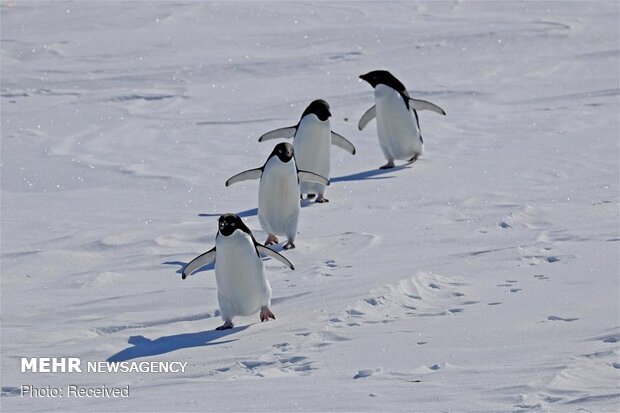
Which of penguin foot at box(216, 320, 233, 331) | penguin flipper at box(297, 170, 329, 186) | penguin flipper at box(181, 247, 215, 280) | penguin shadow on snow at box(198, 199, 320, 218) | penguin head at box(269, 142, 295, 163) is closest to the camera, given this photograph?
penguin foot at box(216, 320, 233, 331)

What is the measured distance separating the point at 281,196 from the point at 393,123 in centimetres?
286

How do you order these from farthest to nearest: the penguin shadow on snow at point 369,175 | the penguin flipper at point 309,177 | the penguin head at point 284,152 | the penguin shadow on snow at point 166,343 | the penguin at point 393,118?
the penguin at point 393,118 → the penguin shadow on snow at point 369,175 → the penguin flipper at point 309,177 → the penguin head at point 284,152 → the penguin shadow on snow at point 166,343

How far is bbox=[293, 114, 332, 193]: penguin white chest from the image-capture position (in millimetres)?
7844

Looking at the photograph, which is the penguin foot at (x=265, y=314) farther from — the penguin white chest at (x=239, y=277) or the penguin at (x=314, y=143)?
the penguin at (x=314, y=143)

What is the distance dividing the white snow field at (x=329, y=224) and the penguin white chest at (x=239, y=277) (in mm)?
101

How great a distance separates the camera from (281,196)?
662 cm

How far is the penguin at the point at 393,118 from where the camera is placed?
926 cm

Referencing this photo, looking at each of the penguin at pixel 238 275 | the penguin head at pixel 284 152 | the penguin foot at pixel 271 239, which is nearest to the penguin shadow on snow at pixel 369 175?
the penguin foot at pixel 271 239

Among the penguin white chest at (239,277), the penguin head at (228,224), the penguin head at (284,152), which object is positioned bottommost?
the penguin white chest at (239,277)

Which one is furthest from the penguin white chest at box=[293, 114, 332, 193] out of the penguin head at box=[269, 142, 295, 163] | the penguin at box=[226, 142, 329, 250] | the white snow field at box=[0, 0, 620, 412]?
the penguin head at box=[269, 142, 295, 163]

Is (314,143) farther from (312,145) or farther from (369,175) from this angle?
(369,175)

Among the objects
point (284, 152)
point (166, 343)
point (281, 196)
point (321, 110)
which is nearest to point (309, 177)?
point (281, 196)

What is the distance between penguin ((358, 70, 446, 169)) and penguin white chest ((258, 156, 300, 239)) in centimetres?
277

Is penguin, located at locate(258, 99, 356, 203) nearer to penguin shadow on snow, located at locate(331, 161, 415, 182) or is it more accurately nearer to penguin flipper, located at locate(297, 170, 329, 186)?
penguin flipper, located at locate(297, 170, 329, 186)
